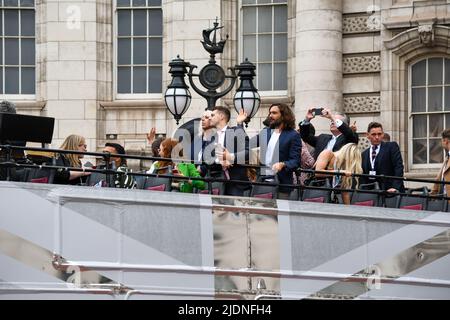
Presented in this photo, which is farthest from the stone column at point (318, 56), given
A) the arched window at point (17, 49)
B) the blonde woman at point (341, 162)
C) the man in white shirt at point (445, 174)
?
the blonde woman at point (341, 162)

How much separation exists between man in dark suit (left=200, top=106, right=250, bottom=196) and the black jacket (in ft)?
7.22

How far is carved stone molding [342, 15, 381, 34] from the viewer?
27.6 m

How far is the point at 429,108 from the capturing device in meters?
27.2

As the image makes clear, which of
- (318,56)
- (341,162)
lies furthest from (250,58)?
(341,162)

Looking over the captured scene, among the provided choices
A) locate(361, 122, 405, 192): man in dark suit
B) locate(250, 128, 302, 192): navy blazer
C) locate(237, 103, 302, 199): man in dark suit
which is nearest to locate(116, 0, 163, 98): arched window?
locate(361, 122, 405, 192): man in dark suit

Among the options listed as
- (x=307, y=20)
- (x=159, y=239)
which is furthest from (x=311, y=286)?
(x=307, y=20)

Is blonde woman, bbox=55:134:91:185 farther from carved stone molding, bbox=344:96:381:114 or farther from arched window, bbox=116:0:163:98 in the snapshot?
arched window, bbox=116:0:163:98

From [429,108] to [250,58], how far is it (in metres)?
3.57

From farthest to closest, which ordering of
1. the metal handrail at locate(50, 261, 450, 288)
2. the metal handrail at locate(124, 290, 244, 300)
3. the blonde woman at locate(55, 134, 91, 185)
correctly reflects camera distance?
the blonde woman at locate(55, 134, 91, 185) → the metal handrail at locate(124, 290, 244, 300) → the metal handrail at locate(50, 261, 450, 288)

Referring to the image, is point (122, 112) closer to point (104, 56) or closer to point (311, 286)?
point (104, 56)

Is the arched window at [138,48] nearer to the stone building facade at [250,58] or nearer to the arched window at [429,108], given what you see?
the stone building facade at [250,58]

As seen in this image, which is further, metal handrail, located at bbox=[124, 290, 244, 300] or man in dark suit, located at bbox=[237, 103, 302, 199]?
man in dark suit, located at bbox=[237, 103, 302, 199]

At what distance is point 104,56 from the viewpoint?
28.7 meters

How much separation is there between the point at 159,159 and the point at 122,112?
12866 millimetres
